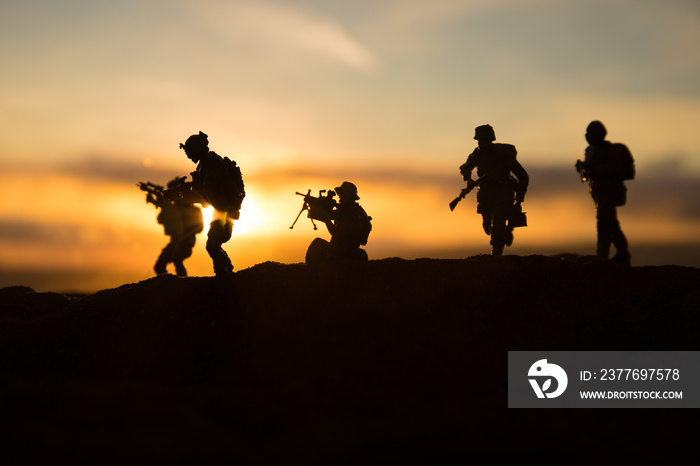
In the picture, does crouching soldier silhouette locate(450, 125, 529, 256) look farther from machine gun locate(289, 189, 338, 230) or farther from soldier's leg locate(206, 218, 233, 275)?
soldier's leg locate(206, 218, 233, 275)

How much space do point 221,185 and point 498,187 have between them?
463cm

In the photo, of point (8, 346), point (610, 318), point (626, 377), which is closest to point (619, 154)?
point (610, 318)

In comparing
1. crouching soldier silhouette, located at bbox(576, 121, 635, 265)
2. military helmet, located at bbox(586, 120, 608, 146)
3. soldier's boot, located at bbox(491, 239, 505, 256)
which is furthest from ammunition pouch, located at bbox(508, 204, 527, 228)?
military helmet, located at bbox(586, 120, 608, 146)

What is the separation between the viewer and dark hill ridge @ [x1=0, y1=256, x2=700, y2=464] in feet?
19.8

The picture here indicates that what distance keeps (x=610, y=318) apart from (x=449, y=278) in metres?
2.14

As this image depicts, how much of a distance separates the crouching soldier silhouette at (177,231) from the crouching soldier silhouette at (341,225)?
4.54m

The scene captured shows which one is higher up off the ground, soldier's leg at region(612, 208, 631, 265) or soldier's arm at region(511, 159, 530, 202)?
soldier's arm at region(511, 159, 530, 202)

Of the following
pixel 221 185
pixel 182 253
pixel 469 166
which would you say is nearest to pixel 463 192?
pixel 469 166

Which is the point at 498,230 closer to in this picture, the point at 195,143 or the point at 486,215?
the point at 486,215

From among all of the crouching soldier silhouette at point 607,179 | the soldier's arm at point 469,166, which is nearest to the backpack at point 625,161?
the crouching soldier silhouette at point 607,179

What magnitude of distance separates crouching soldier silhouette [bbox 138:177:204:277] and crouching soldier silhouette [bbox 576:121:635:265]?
26.3 ft

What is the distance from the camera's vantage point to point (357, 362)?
7574 millimetres

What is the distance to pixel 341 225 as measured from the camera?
10.6 metres

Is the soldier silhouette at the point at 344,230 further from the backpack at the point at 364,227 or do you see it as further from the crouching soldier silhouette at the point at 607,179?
the crouching soldier silhouette at the point at 607,179
